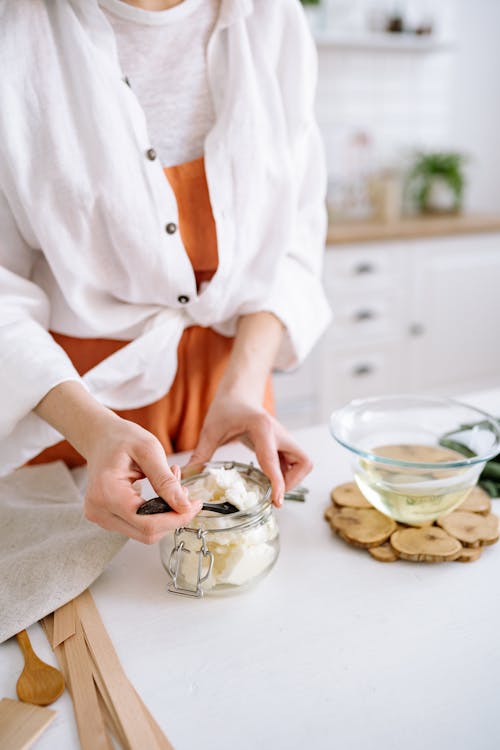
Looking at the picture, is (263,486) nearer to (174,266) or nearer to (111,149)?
(174,266)

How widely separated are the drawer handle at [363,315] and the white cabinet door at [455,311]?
8.2 inches

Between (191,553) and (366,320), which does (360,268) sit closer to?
(366,320)

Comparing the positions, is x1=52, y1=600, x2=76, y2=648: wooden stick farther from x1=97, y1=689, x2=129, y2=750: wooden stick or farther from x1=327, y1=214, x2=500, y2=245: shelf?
x1=327, y1=214, x2=500, y2=245: shelf

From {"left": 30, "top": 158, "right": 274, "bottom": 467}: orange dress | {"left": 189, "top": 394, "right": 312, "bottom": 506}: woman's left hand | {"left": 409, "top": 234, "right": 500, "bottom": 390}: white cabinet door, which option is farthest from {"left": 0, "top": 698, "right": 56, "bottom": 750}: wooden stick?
{"left": 409, "top": 234, "right": 500, "bottom": 390}: white cabinet door

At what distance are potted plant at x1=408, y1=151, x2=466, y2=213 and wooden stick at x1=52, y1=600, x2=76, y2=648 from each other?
261 cm

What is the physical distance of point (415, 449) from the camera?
854 mm

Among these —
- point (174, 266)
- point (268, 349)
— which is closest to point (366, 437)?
point (268, 349)

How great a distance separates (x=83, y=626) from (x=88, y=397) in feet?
0.73

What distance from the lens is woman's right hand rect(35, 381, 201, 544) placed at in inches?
22.8

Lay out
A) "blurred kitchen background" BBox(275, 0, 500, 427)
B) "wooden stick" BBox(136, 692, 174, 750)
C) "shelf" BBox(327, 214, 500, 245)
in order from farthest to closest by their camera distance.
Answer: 1. "blurred kitchen background" BBox(275, 0, 500, 427)
2. "shelf" BBox(327, 214, 500, 245)
3. "wooden stick" BBox(136, 692, 174, 750)

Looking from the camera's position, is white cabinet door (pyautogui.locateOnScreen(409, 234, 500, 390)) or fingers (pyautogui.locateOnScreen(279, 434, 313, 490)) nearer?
fingers (pyautogui.locateOnScreen(279, 434, 313, 490))

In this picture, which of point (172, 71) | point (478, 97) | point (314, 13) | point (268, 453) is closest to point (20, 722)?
point (268, 453)

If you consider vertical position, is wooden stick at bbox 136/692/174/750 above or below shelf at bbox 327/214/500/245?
above

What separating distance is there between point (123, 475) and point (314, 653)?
0.72ft
